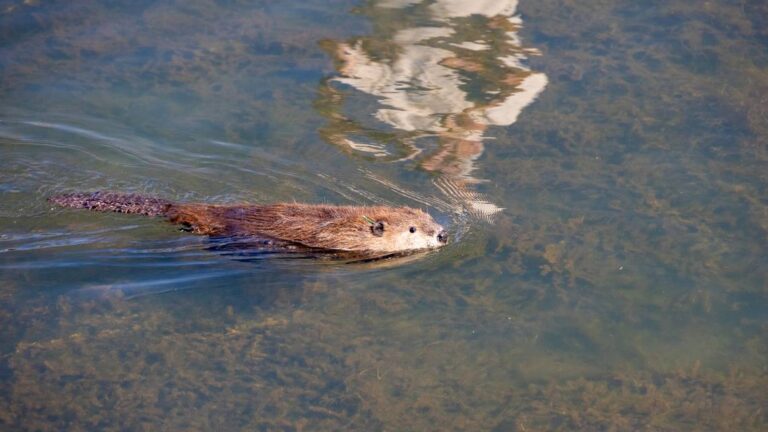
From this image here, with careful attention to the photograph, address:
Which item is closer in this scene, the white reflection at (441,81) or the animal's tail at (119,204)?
the animal's tail at (119,204)

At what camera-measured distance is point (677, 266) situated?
17.7ft

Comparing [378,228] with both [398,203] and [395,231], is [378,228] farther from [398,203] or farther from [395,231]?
[398,203]

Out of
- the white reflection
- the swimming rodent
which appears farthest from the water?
the swimming rodent

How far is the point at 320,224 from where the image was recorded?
5906 mm

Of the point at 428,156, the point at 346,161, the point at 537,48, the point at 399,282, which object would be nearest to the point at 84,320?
the point at 399,282

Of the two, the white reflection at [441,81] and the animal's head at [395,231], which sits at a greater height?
the white reflection at [441,81]

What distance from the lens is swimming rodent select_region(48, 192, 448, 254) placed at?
5.88m

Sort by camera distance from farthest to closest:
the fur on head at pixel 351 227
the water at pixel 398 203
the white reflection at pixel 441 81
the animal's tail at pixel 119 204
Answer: the white reflection at pixel 441 81 → the animal's tail at pixel 119 204 → the fur on head at pixel 351 227 → the water at pixel 398 203

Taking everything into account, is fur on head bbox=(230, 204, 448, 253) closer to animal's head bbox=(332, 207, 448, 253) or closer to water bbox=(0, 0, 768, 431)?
animal's head bbox=(332, 207, 448, 253)

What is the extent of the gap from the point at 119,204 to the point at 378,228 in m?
1.79

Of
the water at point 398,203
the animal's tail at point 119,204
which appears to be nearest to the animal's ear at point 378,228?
the water at point 398,203

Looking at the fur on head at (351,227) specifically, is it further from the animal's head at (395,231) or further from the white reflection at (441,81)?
the white reflection at (441,81)

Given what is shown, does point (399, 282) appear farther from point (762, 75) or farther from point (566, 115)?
point (762, 75)

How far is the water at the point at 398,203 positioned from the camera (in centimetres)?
452
